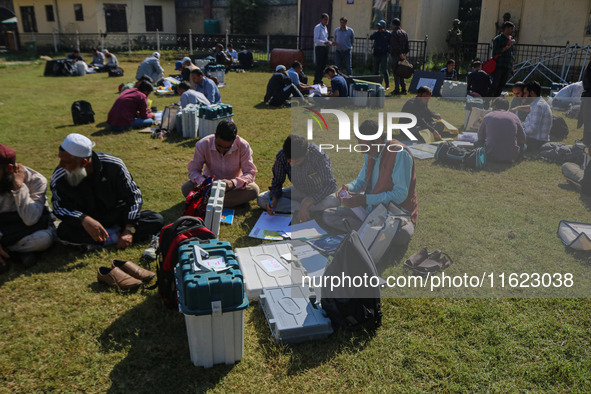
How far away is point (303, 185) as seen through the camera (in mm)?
5480

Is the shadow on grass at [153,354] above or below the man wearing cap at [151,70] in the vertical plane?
below

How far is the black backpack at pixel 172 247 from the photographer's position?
143 inches

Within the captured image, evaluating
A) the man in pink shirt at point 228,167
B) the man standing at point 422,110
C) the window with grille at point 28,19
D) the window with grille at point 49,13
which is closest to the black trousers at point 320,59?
the man standing at point 422,110

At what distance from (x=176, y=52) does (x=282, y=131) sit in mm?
17477

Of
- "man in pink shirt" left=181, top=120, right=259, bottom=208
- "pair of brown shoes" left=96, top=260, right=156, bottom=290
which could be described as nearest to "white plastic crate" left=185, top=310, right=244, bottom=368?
"pair of brown shoes" left=96, top=260, right=156, bottom=290

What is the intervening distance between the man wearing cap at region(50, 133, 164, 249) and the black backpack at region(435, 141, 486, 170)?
4802 mm

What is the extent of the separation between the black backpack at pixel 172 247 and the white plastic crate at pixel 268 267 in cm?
60

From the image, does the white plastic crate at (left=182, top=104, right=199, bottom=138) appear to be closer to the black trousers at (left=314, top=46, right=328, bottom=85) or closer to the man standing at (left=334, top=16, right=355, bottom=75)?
the black trousers at (left=314, top=46, right=328, bottom=85)

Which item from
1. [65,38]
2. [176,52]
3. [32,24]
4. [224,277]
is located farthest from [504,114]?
[32,24]

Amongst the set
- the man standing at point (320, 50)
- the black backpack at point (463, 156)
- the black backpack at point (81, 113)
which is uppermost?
the man standing at point (320, 50)

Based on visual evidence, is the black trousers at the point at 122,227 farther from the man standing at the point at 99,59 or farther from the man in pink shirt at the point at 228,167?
the man standing at the point at 99,59

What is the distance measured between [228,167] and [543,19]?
1514 cm

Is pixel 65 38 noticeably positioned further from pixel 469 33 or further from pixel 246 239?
pixel 246 239

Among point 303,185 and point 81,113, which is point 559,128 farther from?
point 81,113
